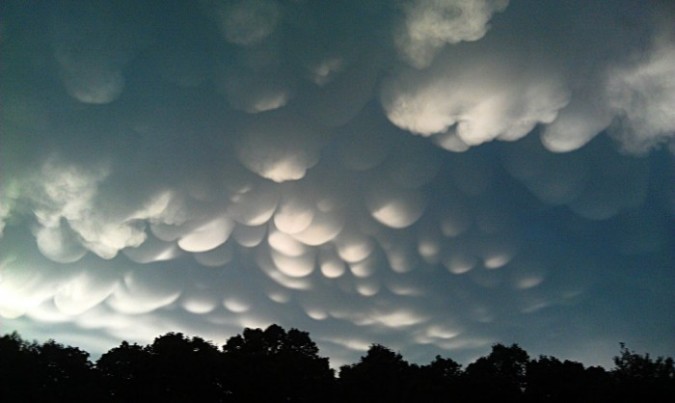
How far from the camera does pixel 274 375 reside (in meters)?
63.8

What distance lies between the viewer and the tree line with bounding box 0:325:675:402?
188 ft

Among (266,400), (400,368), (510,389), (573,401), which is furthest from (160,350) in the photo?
(573,401)

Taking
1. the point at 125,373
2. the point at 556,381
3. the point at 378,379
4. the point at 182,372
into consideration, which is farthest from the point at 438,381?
the point at 125,373

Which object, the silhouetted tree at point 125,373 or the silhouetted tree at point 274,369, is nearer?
the silhouetted tree at point 125,373

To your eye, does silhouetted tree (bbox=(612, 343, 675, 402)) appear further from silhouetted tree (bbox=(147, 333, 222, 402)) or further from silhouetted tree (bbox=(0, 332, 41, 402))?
silhouetted tree (bbox=(0, 332, 41, 402))

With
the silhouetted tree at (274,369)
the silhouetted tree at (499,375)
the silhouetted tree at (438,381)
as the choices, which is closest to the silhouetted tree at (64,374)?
the silhouetted tree at (274,369)

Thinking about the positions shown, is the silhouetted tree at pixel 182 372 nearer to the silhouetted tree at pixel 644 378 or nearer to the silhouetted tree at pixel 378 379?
the silhouetted tree at pixel 378 379

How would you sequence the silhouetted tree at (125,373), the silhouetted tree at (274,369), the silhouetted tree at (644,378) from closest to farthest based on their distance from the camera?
the silhouetted tree at (644,378)
the silhouetted tree at (125,373)
the silhouetted tree at (274,369)

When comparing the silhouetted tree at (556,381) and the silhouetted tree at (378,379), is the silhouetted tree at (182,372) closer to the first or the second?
the silhouetted tree at (378,379)

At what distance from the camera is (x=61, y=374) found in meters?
58.3

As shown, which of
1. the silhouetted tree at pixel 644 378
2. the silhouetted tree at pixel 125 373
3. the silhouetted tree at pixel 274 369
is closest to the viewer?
the silhouetted tree at pixel 644 378

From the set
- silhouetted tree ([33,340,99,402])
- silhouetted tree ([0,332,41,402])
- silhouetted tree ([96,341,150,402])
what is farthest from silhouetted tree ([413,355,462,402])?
silhouetted tree ([0,332,41,402])

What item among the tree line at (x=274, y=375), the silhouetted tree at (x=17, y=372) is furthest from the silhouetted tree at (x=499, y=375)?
the silhouetted tree at (x=17, y=372)

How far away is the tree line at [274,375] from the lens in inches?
2250
